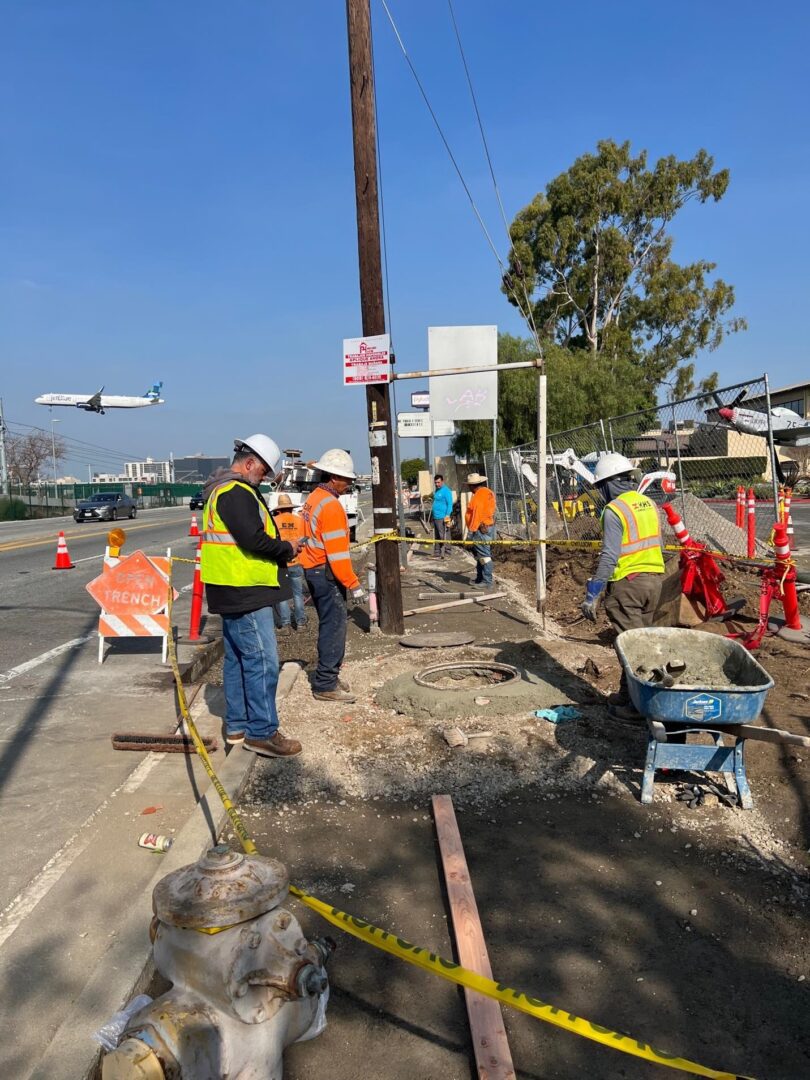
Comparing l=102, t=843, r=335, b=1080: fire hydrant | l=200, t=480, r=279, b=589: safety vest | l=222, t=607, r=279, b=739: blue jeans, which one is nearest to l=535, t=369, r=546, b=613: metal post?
l=222, t=607, r=279, b=739: blue jeans

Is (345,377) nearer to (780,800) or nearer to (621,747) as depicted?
(621,747)

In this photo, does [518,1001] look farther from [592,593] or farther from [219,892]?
[592,593]

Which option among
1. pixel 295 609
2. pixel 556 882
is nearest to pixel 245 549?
pixel 556 882

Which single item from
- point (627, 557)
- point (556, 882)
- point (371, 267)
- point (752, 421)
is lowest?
point (556, 882)

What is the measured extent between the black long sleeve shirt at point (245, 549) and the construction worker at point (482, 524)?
7.58 meters

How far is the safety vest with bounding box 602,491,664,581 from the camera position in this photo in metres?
5.74

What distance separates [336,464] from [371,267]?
11.2ft

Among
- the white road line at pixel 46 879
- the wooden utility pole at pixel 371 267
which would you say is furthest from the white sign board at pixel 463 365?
the white road line at pixel 46 879

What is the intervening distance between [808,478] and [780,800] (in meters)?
29.2

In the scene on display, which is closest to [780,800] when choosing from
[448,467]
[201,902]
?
[201,902]

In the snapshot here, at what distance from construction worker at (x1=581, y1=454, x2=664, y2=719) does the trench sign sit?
428cm

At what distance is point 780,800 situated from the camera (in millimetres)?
4203

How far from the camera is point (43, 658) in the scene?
7.85 meters

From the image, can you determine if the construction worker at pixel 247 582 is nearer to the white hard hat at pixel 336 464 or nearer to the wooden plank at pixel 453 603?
the white hard hat at pixel 336 464
